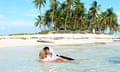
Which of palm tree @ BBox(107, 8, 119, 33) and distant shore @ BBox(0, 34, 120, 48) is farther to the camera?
palm tree @ BBox(107, 8, 119, 33)

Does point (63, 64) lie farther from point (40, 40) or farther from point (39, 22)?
point (39, 22)

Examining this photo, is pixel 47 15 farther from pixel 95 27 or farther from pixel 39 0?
pixel 95 27

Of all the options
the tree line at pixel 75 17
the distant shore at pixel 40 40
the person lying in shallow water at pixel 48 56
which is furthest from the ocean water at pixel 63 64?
the tree line at pixel 75 17

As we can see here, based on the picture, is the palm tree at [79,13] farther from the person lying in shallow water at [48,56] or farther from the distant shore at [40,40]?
the person lying in shallow water at [48,56]

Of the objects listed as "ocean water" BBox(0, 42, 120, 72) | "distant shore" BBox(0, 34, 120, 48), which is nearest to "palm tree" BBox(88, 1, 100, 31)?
"distant shore" BBox(0, 34, 120, 48)

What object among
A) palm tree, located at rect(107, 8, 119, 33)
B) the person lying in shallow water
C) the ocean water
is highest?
palm tree, located at rect(107, 8, 119, 33)

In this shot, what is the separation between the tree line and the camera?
76.4 m

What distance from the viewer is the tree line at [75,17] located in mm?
76438

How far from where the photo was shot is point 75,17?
261ft

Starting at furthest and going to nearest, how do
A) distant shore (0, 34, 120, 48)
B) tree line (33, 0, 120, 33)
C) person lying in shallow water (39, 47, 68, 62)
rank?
tree line (33, 0, 120, 33) → distant shore (0, 34, 120, 48) → person lying in shallow water (39, 47, 68, 62)

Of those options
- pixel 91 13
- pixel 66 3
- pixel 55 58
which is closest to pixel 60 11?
pixel 66 3

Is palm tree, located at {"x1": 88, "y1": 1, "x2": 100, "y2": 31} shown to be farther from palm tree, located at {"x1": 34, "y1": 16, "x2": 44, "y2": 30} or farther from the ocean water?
the ocean water

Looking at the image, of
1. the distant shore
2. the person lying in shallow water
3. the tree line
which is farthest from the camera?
the tree line

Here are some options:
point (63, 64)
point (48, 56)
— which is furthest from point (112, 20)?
point (63, 64)
